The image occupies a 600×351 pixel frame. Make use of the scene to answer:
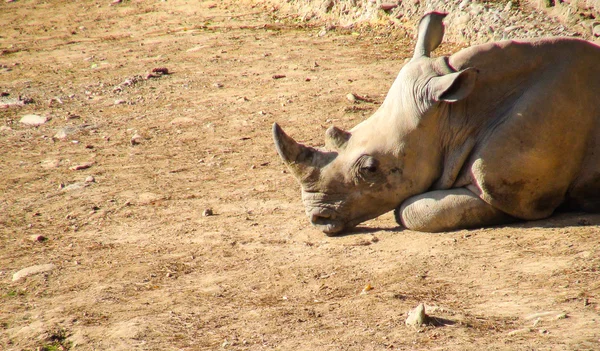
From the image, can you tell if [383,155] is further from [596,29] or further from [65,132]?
[65,132]

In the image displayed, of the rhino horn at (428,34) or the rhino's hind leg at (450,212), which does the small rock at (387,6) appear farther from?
the rhino's hind leg at (450,212)

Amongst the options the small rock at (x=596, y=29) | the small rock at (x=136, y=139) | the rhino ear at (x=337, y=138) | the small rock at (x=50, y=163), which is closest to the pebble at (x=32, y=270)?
the rhino ear at (x=337, y=138)

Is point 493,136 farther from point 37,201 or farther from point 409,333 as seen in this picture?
point 37,201

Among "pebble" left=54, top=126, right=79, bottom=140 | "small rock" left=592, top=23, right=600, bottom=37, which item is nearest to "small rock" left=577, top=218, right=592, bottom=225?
"small rock" left=592, top=23, right=600, bottom=37

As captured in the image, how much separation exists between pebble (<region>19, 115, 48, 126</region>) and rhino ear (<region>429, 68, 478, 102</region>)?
5.77 m

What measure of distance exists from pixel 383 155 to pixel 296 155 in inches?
23.1

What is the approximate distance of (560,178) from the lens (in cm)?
577

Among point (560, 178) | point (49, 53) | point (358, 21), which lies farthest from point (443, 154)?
point (49, 53)

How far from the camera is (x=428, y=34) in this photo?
642 centimetres

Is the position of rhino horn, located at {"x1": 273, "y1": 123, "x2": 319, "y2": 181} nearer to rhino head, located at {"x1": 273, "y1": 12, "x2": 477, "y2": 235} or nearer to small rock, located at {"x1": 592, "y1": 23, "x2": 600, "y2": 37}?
rhino head, located at {"x1": 273, "y1": 12, "x2": 477, "y2": 235}

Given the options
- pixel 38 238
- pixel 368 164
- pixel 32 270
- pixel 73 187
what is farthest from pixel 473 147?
pixel 73 187

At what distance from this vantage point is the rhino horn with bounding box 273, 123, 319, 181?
600cm

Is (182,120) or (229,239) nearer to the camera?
(229,239)

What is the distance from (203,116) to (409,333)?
5.88 metres
